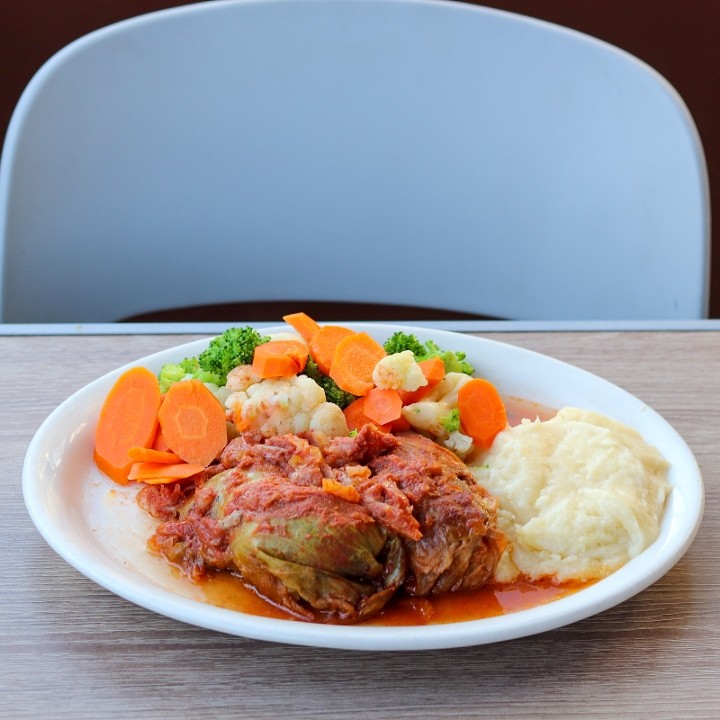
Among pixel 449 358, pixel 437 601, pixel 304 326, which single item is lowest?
pixel 437 601

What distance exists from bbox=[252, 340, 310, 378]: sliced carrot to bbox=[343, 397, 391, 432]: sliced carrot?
20 centimetres

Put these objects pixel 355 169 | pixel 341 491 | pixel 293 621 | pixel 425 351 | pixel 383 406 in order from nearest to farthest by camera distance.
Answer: pixel 293 621 < pixel 341 491 < pixel 383 406 < pixel 425 351 < pixel 355 169

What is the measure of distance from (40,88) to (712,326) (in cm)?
300

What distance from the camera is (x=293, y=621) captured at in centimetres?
Result: 189

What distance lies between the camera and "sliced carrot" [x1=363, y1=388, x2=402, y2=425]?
2598 mm

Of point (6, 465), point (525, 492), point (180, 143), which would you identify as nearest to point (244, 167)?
point (180, 143)

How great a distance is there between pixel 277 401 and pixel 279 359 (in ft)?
0.56

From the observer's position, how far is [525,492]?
241cm

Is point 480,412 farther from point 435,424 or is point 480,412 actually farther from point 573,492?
point 573,492

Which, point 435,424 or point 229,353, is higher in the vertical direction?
point 229,353

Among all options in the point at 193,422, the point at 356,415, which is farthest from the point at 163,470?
the point at 356,415

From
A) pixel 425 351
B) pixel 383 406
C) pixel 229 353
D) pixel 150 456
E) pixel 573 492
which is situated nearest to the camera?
pixel 573 492

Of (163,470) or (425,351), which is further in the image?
(425,351)

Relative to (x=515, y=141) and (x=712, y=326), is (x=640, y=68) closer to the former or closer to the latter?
(x=515, y=141)
